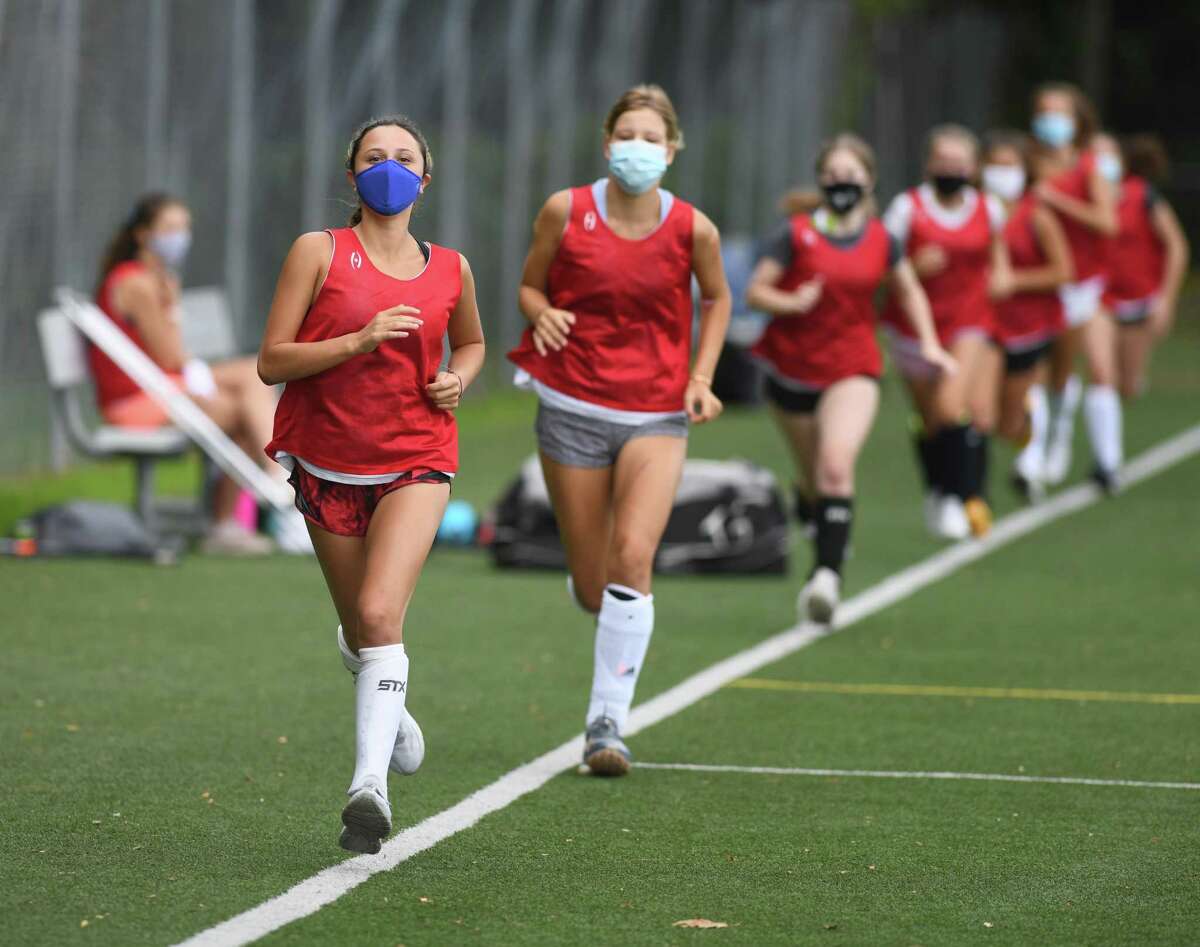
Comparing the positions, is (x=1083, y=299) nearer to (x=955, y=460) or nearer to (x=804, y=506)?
(x=955, y=460)

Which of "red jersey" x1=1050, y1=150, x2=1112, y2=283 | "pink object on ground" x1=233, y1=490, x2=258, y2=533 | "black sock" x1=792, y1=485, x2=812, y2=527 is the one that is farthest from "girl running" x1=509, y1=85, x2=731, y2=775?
"red jersey" x1=1050, y1=150, x2=1112, y2=283

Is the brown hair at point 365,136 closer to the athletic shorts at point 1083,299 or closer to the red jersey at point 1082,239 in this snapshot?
the red jersey at point 1082,239

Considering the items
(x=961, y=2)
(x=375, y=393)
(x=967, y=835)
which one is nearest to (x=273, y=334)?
(x=375, y=393)

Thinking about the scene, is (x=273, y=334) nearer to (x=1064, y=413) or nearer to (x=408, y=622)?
(x=408, y=622)

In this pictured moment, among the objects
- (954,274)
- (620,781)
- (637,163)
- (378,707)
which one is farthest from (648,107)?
(954,274)

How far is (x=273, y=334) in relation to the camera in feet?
20.8

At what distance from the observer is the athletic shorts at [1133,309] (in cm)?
1753

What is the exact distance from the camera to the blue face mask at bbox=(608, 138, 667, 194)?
770 centimetres

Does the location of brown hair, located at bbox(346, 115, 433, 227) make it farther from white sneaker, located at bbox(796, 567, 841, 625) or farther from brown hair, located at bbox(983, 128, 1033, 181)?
brown hair, located at bbox(983, 128, 1033, 181)

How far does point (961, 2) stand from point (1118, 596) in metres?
38.0

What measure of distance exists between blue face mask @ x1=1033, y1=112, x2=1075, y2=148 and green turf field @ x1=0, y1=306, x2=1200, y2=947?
139 inches

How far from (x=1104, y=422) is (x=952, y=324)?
10.6 ft

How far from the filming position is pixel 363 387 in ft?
21.0

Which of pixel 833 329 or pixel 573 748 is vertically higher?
pixel 833 329
